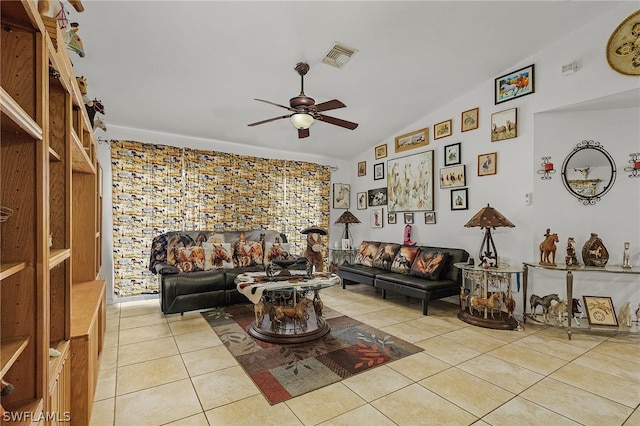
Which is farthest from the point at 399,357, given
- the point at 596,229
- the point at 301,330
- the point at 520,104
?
the point at 520,104

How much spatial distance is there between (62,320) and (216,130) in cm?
393

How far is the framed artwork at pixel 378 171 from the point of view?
19.9 ft

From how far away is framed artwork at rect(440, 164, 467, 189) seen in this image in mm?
4617

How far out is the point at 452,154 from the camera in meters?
4.75

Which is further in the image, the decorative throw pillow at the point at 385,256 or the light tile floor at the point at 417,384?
the decorative throw pillow at the point at 385,256

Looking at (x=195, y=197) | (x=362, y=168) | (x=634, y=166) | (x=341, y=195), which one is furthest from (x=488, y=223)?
(x=195, y=197)

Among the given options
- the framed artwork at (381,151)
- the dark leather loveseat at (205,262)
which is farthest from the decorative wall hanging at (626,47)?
the dark leather loveseat at (205,262)

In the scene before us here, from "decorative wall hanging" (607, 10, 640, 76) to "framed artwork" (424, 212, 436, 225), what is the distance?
2.71 metres

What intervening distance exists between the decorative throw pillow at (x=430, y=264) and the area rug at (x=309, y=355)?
124 centimetres

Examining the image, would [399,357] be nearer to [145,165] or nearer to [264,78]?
[264,78]

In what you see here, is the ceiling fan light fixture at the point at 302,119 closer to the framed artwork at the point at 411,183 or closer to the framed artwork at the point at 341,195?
the framed artwork at the point at 411,183

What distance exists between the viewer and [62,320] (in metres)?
1.62

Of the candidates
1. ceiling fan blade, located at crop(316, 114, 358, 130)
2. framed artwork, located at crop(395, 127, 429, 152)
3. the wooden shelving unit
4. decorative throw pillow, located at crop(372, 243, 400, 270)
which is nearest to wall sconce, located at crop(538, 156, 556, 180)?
framed artwork, located at crop(395, 127, 429, 152)

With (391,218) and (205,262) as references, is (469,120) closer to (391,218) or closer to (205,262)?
(391,218)
